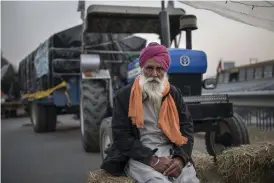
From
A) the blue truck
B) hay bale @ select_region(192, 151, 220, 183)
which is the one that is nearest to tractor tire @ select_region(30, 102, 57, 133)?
the blue truck

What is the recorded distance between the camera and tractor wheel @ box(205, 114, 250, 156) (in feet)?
13.1

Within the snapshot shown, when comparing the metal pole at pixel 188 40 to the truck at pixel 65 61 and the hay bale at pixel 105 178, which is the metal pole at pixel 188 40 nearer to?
the hay bale at pixel 105 178

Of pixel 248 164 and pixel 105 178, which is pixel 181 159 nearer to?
pixel 105 178

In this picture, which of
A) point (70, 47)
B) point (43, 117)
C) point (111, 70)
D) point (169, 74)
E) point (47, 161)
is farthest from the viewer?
point (43, 117)

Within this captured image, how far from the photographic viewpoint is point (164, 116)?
2.33m

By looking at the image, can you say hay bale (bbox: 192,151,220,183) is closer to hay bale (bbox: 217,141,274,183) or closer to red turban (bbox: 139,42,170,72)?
hay bale (bbox: 217,141,274,183)

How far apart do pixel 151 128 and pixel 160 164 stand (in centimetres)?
27

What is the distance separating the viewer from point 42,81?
764cm

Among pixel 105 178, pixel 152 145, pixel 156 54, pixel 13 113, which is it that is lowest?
pixel 13 113

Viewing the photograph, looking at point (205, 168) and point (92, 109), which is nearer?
point (205, 168)

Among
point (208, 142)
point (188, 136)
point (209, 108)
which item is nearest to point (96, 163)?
point (208, 142)

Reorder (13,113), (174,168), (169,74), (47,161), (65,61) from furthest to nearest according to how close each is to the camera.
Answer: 1. (13,113)
2. (65,61)
3. (47,161)
4. (169,74)
5. (174,168)

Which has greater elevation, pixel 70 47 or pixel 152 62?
pixel 70 47

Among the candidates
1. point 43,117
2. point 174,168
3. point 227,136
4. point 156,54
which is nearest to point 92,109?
point 227,136
